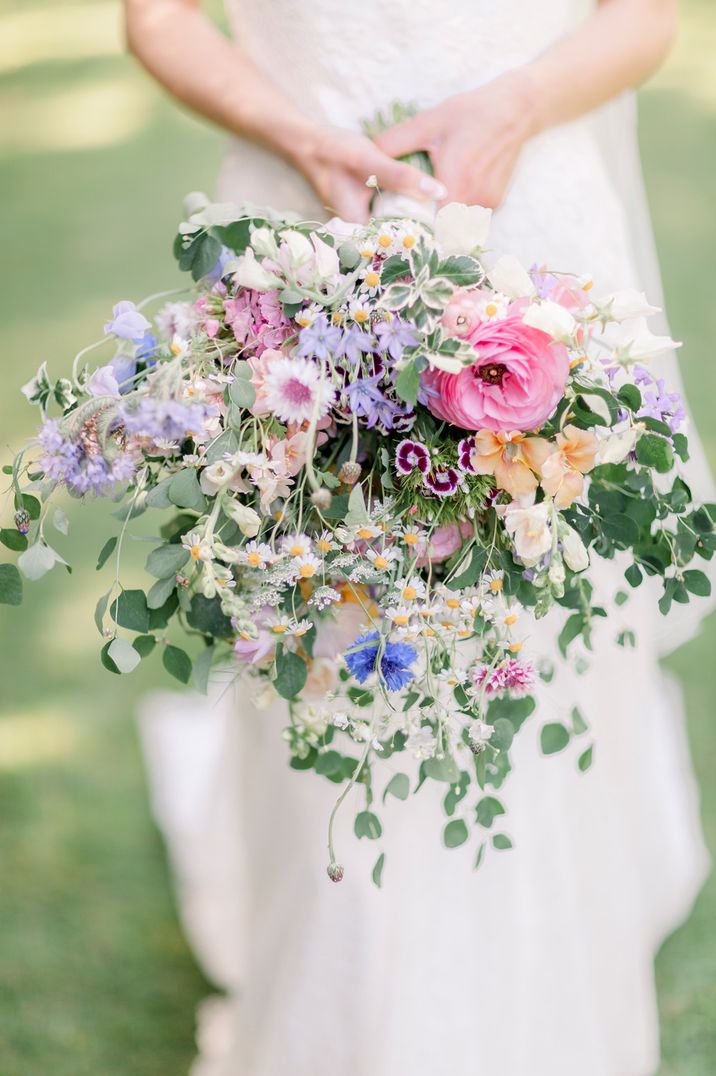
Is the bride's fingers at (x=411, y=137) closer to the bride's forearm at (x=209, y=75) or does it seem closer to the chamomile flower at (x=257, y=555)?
the bride's forearm at (x=209, y=75)

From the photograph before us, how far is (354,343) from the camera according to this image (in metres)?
0.94

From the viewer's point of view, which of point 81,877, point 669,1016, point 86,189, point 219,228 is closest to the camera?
point 219,228

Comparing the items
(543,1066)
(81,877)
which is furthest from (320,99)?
(81,877)

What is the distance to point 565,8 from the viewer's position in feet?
5.12

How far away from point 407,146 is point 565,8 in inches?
15.4

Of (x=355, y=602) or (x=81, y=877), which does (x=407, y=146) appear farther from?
(x=81, y=877)

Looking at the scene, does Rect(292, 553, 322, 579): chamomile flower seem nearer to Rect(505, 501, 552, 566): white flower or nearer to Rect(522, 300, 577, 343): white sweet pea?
Rect(505, 501, 552, 566): white flower

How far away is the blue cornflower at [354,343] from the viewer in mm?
939

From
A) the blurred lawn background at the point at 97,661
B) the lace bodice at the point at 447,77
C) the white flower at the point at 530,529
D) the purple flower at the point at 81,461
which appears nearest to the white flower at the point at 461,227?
the white flower at the point at 530,529

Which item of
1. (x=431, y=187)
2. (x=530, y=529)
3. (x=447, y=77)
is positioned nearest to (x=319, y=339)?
(x=530, y=529)

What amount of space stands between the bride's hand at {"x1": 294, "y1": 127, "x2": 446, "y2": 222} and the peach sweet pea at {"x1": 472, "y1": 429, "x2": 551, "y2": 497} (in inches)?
17.6

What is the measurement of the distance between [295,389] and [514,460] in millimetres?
199

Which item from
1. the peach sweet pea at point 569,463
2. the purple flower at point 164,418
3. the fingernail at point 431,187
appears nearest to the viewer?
the purple flower at point 164,418

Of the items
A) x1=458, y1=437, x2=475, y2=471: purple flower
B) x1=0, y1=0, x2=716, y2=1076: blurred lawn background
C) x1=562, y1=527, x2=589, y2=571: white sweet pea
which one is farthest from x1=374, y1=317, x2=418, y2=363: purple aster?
x1=0, y1=0, x2=716, y2=1076: blurred lawn background
